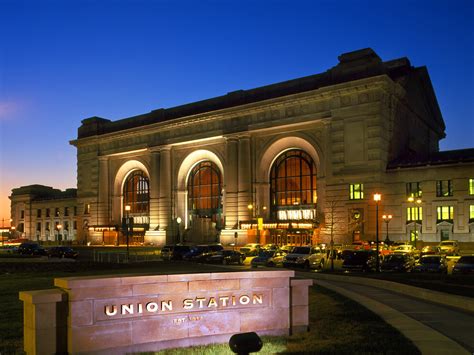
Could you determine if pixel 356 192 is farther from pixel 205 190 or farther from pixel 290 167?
pixel 205 190

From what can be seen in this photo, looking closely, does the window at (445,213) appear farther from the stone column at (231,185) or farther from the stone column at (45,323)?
the stone column at (45,323)

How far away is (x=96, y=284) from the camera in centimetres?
1002

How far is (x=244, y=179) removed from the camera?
75938 mm

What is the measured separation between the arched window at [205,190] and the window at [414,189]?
34409 mm

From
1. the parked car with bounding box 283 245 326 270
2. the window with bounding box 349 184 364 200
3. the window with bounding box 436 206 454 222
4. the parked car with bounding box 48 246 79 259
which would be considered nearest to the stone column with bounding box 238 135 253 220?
the window with bounding box 349 184 364 200

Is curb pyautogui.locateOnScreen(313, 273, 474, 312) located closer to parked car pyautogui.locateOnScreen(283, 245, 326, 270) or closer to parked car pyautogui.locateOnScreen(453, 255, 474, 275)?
parked car pyautogui.locateOnScreen(283, 245, 326, 270)

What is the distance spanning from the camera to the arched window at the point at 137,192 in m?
97.5

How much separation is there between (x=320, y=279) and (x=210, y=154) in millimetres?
58074

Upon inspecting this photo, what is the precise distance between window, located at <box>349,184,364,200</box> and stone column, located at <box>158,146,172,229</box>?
34.7 meters

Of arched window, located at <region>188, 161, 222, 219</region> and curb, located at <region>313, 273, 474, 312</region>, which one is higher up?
arched window, located at <region>188, 161, 222, 219</region>

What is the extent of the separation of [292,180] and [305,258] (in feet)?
129

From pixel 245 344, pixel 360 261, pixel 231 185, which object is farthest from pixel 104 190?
pixel 245 344

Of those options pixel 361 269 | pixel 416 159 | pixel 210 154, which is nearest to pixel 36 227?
pixel 210 154

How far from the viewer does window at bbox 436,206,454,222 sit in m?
58.6
